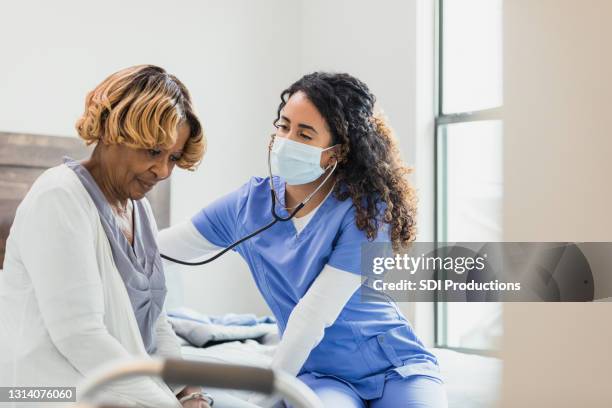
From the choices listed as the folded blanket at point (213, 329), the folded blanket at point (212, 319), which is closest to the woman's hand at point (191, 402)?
the folded blanket at point (213, 329)

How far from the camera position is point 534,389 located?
2.15 ft

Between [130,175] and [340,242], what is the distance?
1.80ft

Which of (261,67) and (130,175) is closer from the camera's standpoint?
(130,175)

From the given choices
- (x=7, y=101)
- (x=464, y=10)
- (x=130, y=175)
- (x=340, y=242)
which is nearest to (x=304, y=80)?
(x=340, y=242)

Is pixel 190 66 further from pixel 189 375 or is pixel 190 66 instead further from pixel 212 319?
pixel 189 375

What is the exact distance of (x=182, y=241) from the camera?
1.82 metres

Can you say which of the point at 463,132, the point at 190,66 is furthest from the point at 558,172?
the point at 190,66

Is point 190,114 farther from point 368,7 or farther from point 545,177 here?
point 368,7

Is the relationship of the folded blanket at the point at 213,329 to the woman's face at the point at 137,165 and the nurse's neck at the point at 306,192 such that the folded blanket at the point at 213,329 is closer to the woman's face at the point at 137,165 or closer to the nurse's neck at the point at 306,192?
the nurse's neck at the point at 306,192

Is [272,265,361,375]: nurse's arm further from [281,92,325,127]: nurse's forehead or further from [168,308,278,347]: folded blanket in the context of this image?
[168,308,278,347]: folded blanket

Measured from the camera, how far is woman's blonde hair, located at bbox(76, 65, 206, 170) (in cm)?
125

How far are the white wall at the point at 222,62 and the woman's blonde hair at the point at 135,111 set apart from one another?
79.1 inches

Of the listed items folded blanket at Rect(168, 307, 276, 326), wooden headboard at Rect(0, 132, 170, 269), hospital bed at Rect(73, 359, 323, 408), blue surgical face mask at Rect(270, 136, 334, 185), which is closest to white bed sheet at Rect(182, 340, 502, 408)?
folded blanket at Rect(168, 307, 276, 326)

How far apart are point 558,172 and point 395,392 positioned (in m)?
1.08
